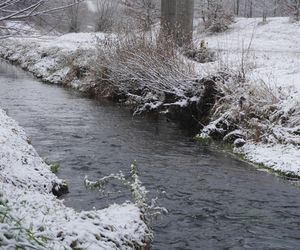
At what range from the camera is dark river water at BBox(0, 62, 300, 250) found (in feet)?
23.0

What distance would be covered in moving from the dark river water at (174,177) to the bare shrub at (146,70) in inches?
45.1

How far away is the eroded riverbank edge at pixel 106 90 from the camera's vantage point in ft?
36.8

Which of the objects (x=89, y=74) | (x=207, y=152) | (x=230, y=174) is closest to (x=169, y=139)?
(x=207, y=152)

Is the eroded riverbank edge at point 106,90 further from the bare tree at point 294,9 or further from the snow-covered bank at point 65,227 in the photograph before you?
the bare tree at point 294,9

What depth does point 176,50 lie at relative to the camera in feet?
54.6

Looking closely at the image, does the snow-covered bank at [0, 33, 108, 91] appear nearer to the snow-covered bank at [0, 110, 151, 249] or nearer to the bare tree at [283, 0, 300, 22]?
the snow-covered bank at [0, 110, 151, 249]

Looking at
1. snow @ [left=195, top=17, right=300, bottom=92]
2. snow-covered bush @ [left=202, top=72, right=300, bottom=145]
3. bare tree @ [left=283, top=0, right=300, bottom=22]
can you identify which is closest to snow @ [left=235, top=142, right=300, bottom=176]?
snow-covered bush @ [left=202, top=72, right=300, bottom=145]

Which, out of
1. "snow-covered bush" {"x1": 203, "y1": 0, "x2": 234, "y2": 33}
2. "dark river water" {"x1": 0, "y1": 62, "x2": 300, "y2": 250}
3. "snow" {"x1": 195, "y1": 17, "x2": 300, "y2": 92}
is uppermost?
"snow-covered bush" {"x1": 203, "y1": 0, "x2": 234, "y2": 33}

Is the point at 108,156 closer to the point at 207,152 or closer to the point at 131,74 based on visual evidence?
the point at 207,152

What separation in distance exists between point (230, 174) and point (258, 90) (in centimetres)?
419

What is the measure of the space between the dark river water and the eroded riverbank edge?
55 cm

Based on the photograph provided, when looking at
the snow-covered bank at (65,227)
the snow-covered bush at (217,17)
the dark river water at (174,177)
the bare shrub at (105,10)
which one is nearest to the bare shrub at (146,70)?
the dark river water at (174,177)

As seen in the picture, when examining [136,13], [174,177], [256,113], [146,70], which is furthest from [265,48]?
[174,177]

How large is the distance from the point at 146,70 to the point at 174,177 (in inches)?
303
